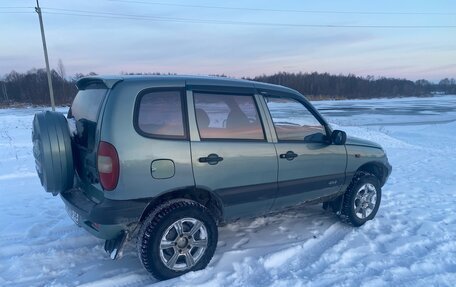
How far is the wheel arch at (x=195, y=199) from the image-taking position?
3250 millimetres

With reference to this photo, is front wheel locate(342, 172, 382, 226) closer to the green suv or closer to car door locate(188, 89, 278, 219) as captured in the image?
the green suv

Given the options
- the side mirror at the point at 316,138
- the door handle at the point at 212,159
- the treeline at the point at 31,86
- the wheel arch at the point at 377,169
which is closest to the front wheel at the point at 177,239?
the door handle at the point at 212,159

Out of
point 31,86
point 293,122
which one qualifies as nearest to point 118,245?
point 293,122

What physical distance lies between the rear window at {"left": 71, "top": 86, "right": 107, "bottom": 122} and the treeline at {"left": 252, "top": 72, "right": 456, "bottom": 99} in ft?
261

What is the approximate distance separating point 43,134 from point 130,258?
5.23 ft

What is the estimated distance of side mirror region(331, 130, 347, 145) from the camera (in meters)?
4.12

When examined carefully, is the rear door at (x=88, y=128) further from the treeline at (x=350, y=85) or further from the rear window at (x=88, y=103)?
the treeline at (x=350, y=85)

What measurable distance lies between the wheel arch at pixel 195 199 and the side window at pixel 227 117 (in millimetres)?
557

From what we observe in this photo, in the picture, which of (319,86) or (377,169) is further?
(319,86)

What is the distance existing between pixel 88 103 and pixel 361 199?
143 inches

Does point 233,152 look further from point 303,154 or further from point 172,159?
point 303,154

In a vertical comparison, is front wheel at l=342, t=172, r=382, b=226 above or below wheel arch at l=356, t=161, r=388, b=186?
below

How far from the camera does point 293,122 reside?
4188 mm

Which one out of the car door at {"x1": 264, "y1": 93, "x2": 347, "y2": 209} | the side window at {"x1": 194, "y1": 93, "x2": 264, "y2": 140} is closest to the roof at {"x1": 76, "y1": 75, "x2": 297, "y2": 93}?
the side window at {"x1": 194, "y1": 93, "x2": 264, "y2": 140}
